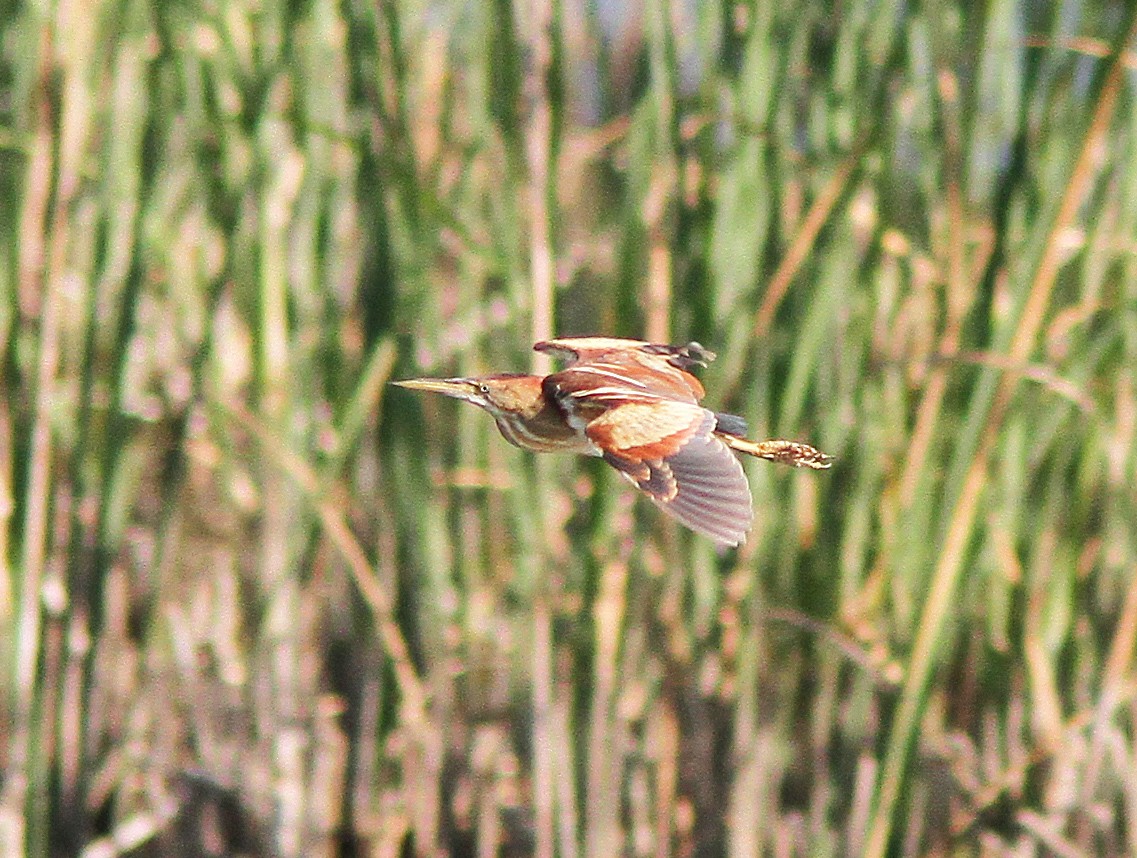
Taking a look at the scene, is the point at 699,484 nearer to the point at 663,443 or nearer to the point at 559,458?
the point at 663,443

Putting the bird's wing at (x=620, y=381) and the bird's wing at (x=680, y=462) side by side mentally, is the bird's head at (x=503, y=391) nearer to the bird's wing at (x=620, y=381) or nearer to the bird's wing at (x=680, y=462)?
the bird's wing at (x=620, y=381)

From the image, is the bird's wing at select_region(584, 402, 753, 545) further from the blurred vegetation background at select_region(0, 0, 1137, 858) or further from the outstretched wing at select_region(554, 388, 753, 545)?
the blurred vegetation background at select_region(0, 0, 1137, 858)

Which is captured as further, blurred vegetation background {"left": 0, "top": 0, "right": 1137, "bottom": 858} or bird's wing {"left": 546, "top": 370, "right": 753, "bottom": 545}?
blurred vegetation background {"left": 0, "top": 0, "right": 1137, "bottom": 858}

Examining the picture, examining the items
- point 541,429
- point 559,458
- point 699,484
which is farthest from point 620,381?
point 559,458

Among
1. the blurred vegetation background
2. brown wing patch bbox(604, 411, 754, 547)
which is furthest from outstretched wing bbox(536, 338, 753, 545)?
the blurred vegetation background

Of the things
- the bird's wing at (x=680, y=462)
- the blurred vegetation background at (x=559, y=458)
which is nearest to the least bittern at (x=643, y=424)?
the bird's wing at (x=680, y=462)

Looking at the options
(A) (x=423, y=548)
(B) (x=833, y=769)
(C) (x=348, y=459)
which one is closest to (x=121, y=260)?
(C) (x=348, y=459)
